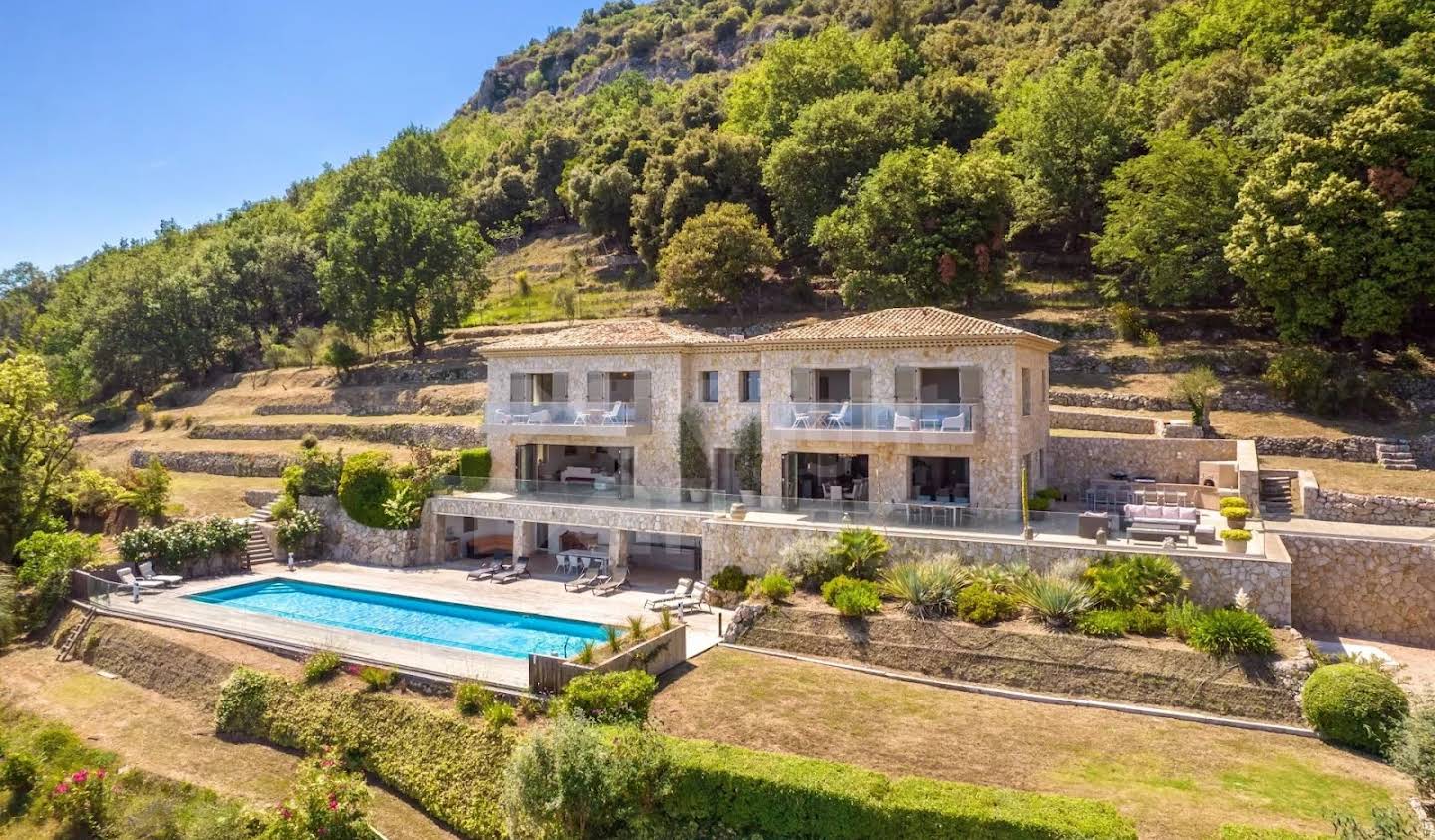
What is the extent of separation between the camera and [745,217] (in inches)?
1722

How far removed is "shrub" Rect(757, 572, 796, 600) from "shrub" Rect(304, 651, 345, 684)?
9506mm

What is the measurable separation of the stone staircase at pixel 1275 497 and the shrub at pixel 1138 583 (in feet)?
23.4

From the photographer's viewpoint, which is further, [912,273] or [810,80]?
[810,80]

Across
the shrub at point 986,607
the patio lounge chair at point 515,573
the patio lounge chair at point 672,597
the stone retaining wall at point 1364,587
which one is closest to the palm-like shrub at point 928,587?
the shrub at point 986,607

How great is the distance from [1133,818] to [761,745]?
213 inches

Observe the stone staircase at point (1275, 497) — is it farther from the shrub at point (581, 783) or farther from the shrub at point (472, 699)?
the shrub at point (472, 699)

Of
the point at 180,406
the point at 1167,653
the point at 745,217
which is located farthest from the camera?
the point at 180,406

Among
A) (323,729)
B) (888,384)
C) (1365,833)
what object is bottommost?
(323,729)

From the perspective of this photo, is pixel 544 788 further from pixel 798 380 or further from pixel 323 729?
pixel 798 380

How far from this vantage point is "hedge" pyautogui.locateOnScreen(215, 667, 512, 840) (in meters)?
13.8

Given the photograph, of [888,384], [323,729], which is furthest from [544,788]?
[888,384]

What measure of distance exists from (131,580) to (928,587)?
73.5 feet

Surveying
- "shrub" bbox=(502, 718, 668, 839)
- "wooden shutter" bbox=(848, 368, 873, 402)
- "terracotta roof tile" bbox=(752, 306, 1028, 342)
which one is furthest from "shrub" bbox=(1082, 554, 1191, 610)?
"shrub" bbox=(502, 718, 668, 839)

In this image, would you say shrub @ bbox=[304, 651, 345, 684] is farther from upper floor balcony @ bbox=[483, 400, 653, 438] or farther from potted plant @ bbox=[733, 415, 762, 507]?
potted plant @ bbox=[733, 415, 762, 507]
